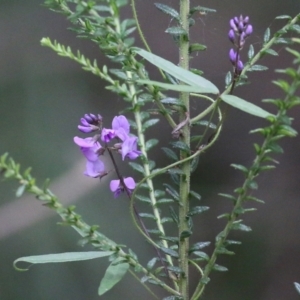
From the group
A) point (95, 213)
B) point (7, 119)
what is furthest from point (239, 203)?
point (7, 119)

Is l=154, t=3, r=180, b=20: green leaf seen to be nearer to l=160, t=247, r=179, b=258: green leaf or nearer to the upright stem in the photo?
the upright stem

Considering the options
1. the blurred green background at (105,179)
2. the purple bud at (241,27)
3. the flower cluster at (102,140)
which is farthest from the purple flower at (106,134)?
the blurred green background at (105,179)

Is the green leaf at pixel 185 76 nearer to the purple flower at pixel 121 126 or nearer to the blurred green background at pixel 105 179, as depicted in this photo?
the purple flower at pixel 121 126

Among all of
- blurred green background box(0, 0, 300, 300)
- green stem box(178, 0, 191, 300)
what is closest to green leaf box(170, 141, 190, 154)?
green stem box(178, 0, 191, 300)

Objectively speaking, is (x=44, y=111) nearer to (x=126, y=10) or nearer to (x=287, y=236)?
(x=126, y=10)

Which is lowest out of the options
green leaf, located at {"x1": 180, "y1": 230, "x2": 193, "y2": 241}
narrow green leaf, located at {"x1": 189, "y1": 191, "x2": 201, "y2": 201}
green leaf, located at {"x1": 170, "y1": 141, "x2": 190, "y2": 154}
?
green leaf, located at {"x1": 180, "y1": 230, "x2": 193, "y2": 241}

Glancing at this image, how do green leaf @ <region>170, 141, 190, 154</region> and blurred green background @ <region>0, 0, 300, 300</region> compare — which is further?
blurred green background @ <region>0, 0, 300, 300</region>
